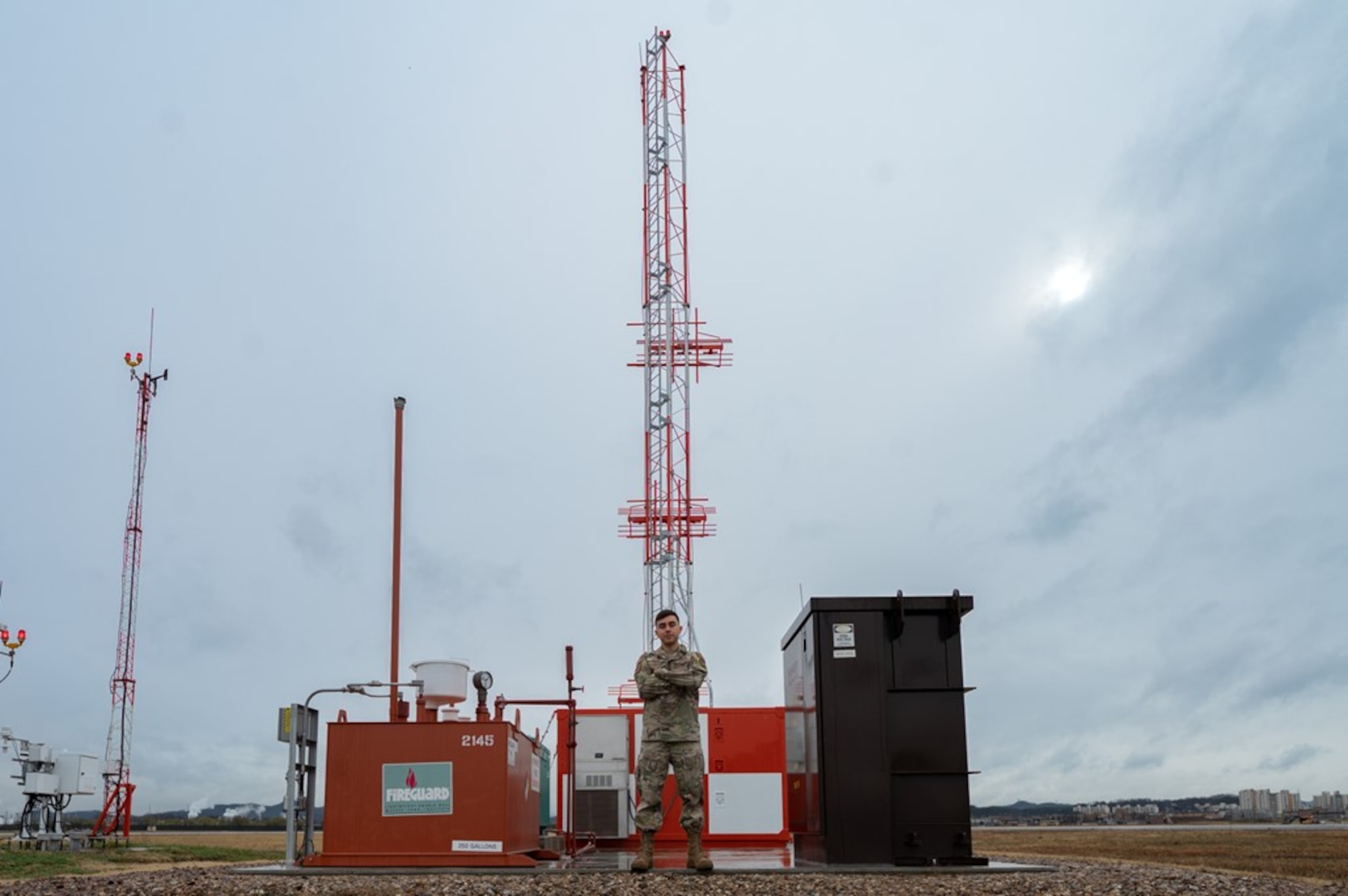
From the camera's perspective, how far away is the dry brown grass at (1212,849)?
76.2ft

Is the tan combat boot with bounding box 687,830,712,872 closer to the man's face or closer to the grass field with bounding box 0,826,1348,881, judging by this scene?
the man's face

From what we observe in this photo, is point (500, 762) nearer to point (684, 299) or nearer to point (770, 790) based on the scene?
point (770, 790)

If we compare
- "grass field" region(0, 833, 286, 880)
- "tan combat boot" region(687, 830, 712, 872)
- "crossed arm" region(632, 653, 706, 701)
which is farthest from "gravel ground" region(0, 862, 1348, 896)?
"grass field" region(0, 833, 286, 880)

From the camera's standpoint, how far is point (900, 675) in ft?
36.4

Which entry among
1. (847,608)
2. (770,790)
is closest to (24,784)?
(770,790)

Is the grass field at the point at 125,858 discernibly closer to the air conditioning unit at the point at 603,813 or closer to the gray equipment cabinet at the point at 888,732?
the air conditioning unit at the point at 603,813

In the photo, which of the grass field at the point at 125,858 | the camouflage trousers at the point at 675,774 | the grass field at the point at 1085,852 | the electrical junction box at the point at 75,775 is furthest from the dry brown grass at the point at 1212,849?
the electrical junction box at the point at 75,775

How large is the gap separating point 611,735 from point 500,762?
4975 mm

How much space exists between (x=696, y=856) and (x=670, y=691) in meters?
1.28

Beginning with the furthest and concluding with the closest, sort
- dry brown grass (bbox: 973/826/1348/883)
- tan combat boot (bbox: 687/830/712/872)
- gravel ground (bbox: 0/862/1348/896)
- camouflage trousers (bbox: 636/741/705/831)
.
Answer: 1. dry brown grass (bbox: 973/826/1348/883)
2. camouflage trousers (bbox: 636/741/705/831)
3. tan combat boot (bbox: 687/830/712/872)
4. gravel ground (bbox: 0/862/1348/896)

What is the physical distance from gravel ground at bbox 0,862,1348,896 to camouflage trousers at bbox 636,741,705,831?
543 millimetres

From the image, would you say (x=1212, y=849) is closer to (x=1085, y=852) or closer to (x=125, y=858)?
(x=1085, y=852)

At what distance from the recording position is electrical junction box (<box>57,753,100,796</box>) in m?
29.6

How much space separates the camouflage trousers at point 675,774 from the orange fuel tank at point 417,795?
1474 millimetres
